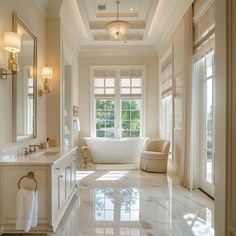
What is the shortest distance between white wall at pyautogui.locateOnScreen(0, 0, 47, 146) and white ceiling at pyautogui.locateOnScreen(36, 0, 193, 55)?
0.55m

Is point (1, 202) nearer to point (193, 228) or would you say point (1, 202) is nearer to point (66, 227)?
point (66, 227)

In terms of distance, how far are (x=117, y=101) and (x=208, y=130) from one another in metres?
4.14

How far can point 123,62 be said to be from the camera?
780cm

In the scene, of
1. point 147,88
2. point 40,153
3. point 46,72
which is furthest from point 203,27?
point 147,88

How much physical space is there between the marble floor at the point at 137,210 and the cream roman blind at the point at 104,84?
3466mm

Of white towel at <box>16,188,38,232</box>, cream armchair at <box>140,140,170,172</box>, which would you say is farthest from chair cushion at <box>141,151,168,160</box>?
white towel at <box>16,188,38,232</box>

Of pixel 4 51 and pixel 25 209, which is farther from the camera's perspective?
pixel 4 51

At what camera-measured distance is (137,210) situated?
11.1 ft

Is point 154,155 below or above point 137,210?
above

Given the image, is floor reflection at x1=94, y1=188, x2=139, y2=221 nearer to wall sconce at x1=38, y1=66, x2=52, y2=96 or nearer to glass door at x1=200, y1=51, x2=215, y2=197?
glass door at x1=200, y1=51, x2=215, y2=197

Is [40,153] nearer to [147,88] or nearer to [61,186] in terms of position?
[61,186]

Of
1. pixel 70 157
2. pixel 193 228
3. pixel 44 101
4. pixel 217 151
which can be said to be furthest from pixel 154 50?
pixel 217 151

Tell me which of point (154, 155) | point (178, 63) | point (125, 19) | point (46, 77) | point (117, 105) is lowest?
point (154, 155)

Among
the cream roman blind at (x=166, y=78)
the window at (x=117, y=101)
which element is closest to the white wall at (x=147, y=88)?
the window at (x=117, y=101)
